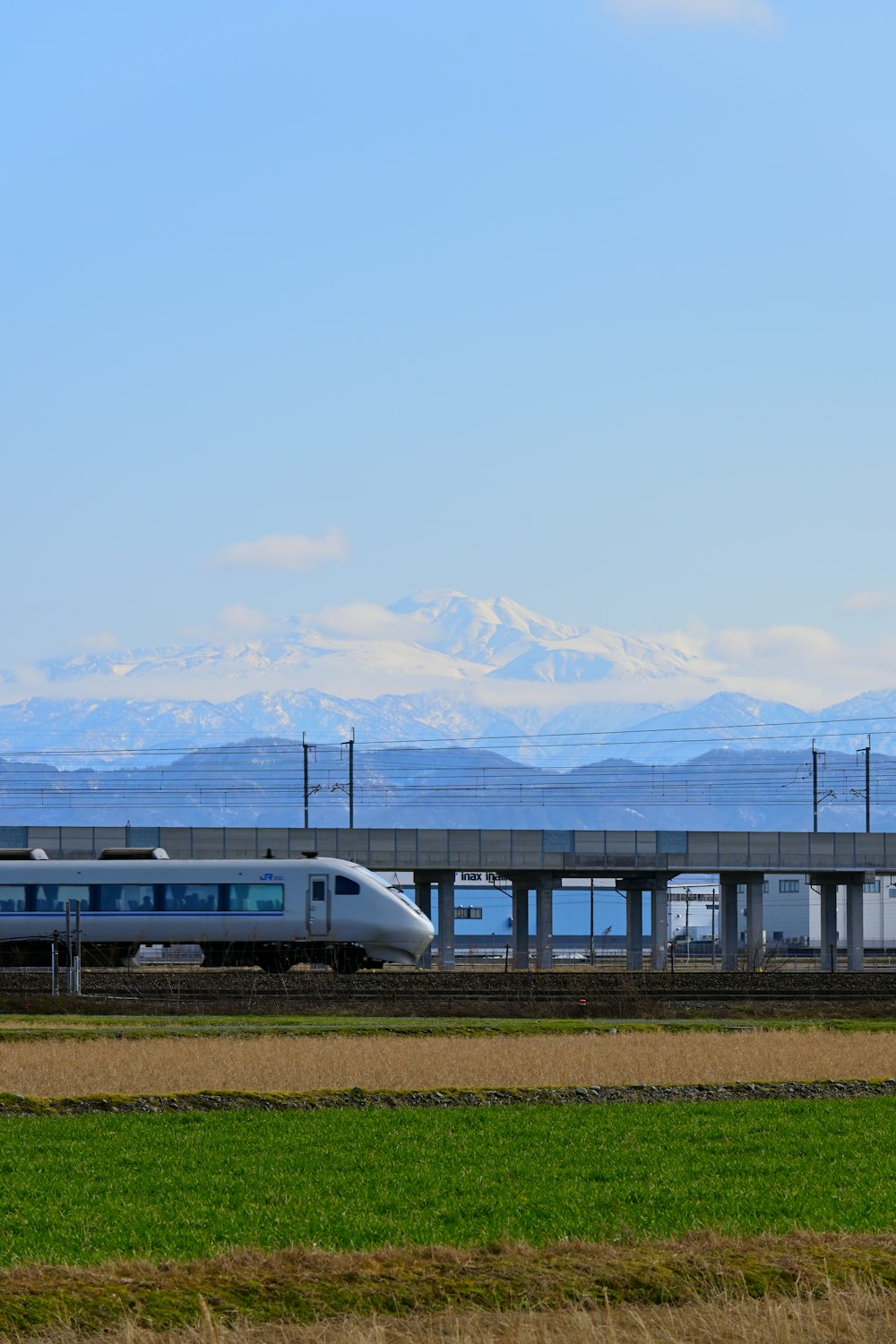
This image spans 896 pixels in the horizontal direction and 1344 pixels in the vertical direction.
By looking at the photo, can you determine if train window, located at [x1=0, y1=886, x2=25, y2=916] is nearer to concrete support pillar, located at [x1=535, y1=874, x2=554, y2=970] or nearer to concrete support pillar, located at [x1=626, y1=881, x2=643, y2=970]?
concrete support pillar, located at [x1=535, y1=874, x2=554, y2=970]

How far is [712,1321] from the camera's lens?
1006cm

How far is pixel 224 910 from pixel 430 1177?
4096 centimetres

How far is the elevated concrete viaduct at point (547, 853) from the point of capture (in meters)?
71.6

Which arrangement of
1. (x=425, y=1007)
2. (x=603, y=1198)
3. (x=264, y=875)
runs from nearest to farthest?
1. (x=603, y=1198)
2. (x=425, y=1007)
3. (x=264, y=875)

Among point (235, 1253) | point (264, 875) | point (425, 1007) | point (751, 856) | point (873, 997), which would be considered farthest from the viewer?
point (751, 856)

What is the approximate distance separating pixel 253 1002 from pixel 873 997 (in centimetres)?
1668

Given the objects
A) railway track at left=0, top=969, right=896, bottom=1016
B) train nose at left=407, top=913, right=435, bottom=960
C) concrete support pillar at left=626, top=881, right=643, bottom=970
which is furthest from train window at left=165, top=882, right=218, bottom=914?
concrete support pillar at left=626, top=881, right=643, bottom=970

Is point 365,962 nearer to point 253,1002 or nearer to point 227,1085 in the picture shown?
point 253,1002

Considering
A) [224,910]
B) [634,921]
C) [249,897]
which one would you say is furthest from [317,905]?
[634,921]

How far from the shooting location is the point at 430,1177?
15.4 meters

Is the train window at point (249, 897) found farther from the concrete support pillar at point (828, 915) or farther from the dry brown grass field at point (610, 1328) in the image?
the dry brown grass field at point (610, 1328)

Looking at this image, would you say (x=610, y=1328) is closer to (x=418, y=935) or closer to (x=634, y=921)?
(x=418, y=935)

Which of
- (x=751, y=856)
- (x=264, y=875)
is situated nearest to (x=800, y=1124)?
(x=264, y=875)

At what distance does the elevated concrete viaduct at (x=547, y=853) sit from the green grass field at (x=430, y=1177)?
5036 cm
